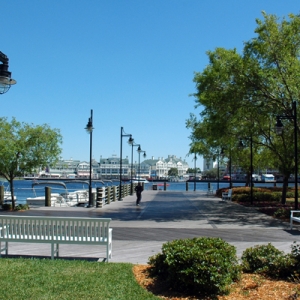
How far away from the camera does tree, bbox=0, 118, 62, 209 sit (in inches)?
875

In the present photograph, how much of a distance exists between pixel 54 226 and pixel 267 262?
15.2 feet

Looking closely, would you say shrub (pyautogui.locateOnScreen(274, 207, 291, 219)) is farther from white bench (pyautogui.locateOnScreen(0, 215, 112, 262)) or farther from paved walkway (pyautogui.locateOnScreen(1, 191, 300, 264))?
white bench (pyautogui.locateOnScreen(0, 215, 112, 262))

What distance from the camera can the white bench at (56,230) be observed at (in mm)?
9555

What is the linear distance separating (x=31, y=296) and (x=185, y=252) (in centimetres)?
244

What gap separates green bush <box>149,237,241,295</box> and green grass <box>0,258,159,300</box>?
55 cm

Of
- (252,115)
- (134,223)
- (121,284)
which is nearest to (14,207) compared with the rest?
(134,223)

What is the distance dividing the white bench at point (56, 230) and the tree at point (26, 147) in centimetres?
1270

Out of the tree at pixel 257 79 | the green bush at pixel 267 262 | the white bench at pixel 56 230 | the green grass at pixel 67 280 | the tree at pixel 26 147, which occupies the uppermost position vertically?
the tree at pixel 257 79

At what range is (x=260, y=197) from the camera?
32281 millimetres

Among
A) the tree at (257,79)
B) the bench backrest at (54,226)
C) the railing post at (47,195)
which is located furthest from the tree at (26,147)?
the bench backrest at (54,226)

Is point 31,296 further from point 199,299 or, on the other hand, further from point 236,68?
point 236,68

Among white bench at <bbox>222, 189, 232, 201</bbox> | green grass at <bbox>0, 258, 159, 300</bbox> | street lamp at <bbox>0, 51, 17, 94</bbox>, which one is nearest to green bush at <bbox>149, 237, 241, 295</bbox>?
green grass at <bbox>0, 258, 159, 300</bbox>

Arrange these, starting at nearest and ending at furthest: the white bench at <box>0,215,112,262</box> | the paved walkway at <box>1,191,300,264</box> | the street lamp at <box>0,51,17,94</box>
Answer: the street lamp at <box>0,51,17,94</box>, the white bench at <box>0,215,112,262</box>, the paved walkway at <box>1,191,300,264</box>

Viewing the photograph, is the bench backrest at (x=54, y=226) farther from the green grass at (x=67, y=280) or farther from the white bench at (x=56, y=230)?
the green grass at (x=67, y=280)
